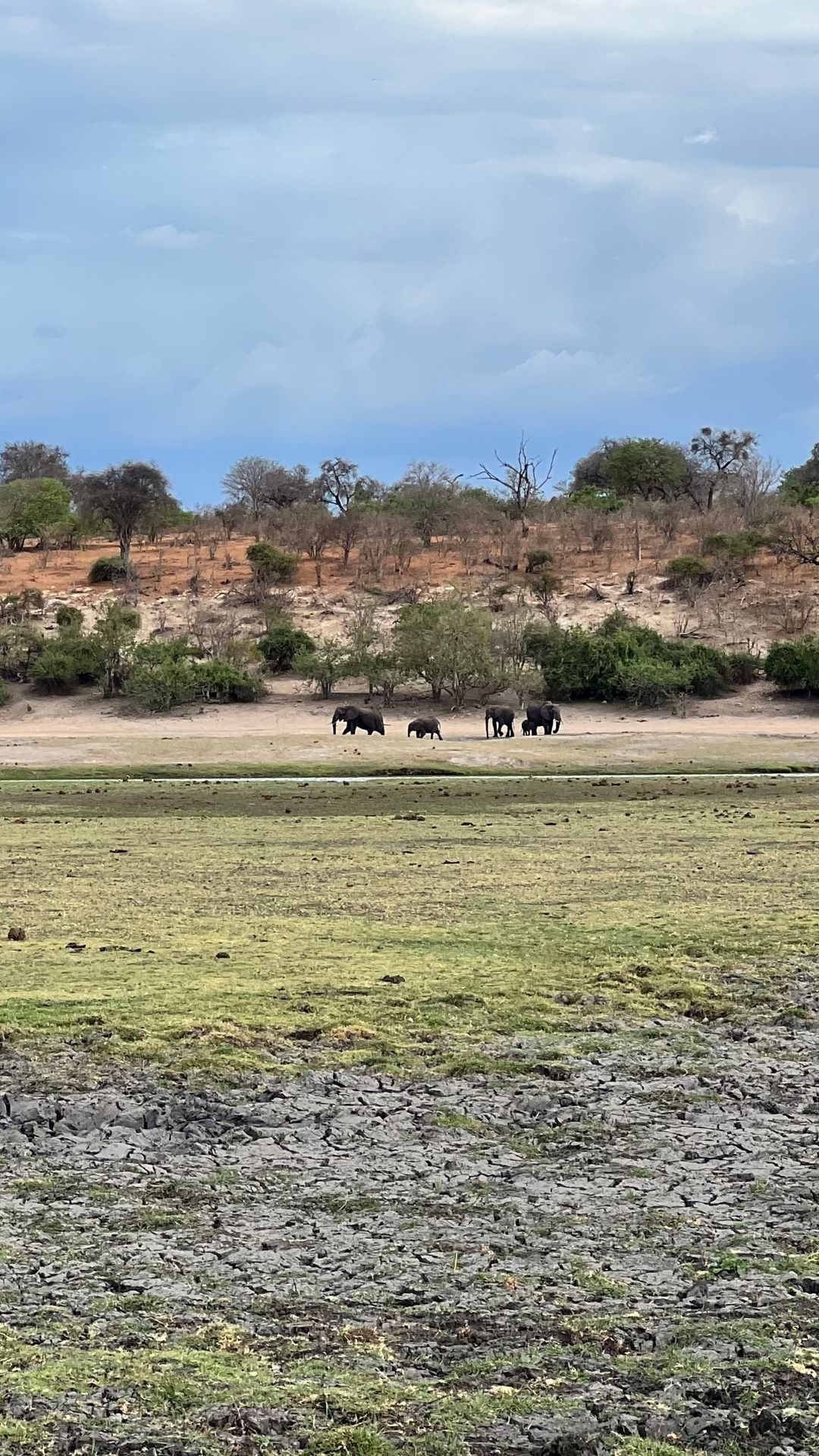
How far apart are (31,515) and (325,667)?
122 feet

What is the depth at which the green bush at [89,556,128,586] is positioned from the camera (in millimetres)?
75125

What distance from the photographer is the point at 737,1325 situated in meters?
5.50

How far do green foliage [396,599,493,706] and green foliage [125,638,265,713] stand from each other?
228 inches

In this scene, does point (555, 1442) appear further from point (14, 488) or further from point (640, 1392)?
point (14, 488)

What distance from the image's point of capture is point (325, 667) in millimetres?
56406

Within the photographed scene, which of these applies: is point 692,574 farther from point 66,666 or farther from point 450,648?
point 66,666

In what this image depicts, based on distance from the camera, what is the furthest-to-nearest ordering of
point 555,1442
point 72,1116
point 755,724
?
point 755,724 → point 72,1116 → point 555,1442

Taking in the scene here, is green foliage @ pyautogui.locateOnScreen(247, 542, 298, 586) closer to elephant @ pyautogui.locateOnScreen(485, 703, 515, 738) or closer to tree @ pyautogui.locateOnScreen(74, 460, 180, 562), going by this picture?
tree @ pyautogui.locateOnScreen(74, 460, 180, 562)

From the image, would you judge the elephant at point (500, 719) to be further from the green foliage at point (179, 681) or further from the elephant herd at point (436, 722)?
the green foliage at point (179, 681)

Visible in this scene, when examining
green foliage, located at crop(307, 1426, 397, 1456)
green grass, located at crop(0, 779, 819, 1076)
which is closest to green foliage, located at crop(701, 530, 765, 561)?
green grass, located at crop(0, 779, 819, 1076)

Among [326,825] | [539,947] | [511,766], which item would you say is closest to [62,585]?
[511,766]

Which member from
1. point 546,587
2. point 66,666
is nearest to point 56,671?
point 66,666

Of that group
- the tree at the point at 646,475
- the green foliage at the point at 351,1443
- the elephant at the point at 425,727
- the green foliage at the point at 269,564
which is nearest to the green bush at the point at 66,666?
the green foliage at the point at 269,564

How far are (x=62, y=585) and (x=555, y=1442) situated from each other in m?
73.2
